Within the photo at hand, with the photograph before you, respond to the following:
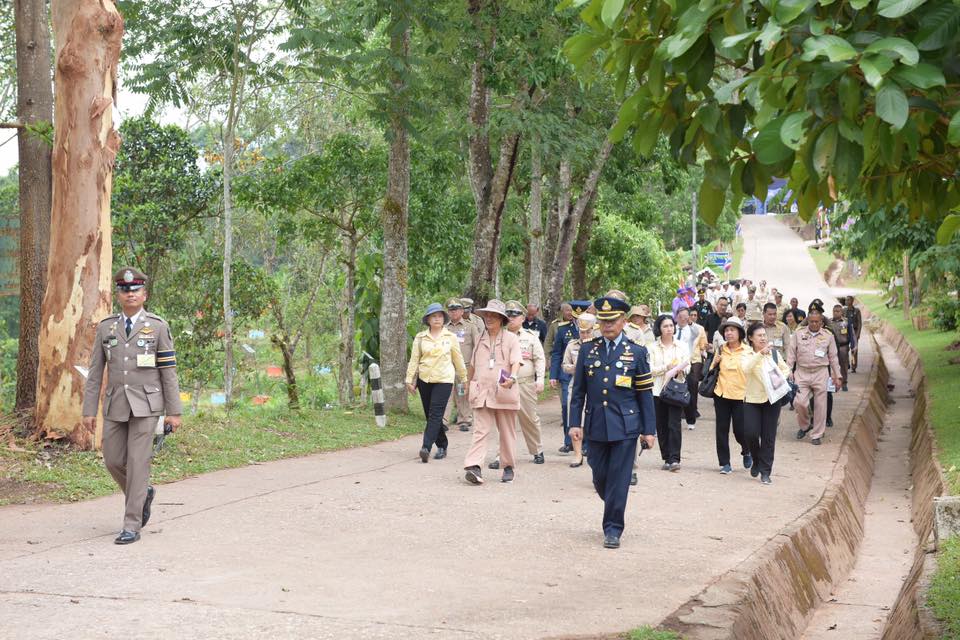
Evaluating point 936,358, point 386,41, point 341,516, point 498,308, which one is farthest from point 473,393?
point 936,358

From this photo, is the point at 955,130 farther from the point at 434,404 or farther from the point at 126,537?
the point at 434,404

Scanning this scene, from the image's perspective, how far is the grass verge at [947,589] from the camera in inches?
260

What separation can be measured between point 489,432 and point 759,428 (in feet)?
10.6

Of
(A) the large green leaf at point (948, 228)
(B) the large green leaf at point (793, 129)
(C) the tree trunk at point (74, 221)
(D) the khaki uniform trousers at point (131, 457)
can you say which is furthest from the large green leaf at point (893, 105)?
(C) the tree trunk at point (74, 221)

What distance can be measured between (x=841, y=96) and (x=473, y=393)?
810 centimetres

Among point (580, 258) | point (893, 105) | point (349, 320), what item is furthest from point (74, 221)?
point (580, 258)

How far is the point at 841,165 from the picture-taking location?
3.78m

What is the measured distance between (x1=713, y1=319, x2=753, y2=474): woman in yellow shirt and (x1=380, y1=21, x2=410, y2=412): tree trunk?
225 inches

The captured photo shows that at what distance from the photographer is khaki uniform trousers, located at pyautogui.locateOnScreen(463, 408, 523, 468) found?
1128 centimetres

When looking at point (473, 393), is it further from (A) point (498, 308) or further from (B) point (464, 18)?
(B) point (464, 18)

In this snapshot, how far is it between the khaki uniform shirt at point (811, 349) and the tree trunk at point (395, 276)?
569 cm

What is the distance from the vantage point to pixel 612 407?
28.8 ft

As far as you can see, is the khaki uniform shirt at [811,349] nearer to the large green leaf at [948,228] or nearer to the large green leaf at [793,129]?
the large green leaf at [948,228]

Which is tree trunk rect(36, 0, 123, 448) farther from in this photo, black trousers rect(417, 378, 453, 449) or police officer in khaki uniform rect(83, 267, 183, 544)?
black trousers rect(417, 378, 453, 449)
